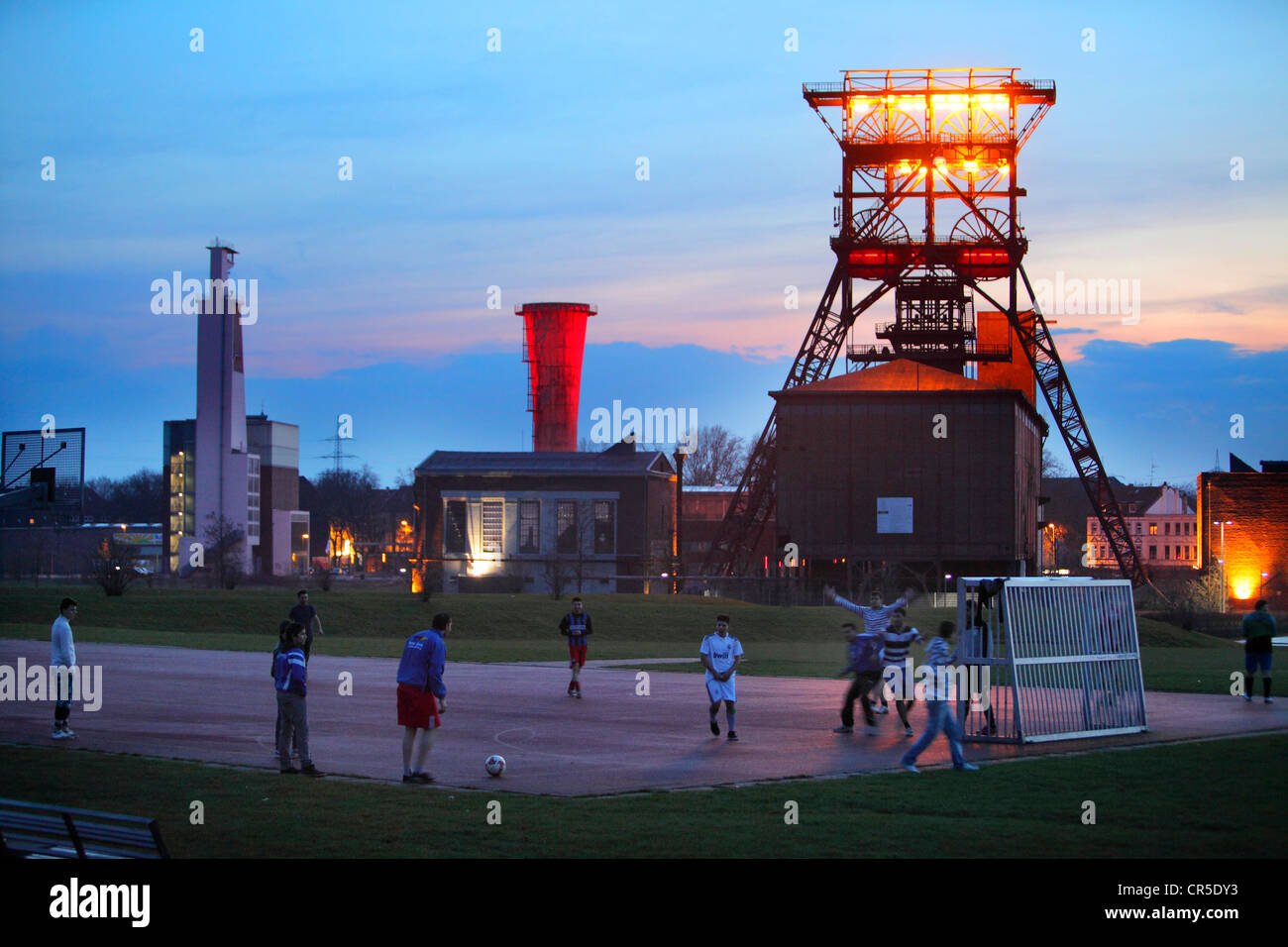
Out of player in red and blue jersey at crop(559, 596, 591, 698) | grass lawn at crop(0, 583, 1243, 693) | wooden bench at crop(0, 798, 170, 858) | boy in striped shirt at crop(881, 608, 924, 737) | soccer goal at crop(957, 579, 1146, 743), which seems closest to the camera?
wooden bench at crop(0, 798, 170, 858)

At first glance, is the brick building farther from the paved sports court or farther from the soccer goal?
the soccer goal

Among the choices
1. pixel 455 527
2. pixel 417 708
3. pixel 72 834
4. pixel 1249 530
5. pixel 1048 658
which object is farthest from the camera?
pixel 1249 530

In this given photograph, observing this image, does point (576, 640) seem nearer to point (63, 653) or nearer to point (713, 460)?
point (63, 653)

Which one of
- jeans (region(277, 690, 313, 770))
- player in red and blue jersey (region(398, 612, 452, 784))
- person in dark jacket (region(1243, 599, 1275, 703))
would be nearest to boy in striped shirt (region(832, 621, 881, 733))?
player in red and blue jersey (region(398, 612, 452, 784))

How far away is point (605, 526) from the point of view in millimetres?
73562

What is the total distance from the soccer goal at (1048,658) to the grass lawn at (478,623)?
59.5ft

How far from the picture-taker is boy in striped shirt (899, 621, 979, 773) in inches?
583

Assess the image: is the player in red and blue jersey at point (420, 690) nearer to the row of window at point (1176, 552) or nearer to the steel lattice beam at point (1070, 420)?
the steel lattice beam at point (1070, 420)

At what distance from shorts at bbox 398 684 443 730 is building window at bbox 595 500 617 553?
194 feet

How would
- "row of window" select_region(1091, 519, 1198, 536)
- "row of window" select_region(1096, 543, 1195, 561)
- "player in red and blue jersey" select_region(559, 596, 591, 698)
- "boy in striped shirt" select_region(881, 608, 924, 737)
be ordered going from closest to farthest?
"boy in striped shirt" select_region(881, 608, 924, 737)
"player in red and blue jersey" select_region(559, 596, 591, 698)
"row of window" select_region(1096, 543, 1195, 561)
"row of window" select_region(1091, 519, 1198, 536)

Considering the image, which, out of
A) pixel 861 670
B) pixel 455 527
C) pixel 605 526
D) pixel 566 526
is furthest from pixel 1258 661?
pixel 455 527

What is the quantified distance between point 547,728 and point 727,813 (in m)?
7.62

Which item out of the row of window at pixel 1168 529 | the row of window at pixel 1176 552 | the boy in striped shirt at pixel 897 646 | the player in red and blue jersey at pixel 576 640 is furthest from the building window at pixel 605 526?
the row of window at pixel 1168 529

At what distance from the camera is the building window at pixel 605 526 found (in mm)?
73375
